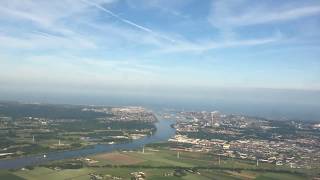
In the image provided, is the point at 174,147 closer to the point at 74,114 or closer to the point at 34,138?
the point at 34,138

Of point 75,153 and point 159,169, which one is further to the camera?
point 75,153

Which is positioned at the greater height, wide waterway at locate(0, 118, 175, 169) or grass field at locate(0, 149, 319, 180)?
wide waterway at locate(0, 118, 175, 169)

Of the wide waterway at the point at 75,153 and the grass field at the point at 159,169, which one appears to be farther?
the wide waterway at the point at 75,153

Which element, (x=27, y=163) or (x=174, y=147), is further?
(x=174, y=147)

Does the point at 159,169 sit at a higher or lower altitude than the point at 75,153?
lower

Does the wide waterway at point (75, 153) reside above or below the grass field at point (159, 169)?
above

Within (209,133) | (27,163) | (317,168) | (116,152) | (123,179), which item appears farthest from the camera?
(209,133)

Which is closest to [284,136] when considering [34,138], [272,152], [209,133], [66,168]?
[209,133]

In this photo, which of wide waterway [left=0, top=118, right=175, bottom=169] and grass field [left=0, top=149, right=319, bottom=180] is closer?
grass field [left=0, top=149, right=319, bottom=180]
